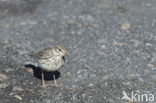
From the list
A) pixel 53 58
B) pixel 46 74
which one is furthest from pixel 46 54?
pixel 46 74

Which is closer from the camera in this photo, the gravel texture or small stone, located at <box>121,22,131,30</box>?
the gravel texture

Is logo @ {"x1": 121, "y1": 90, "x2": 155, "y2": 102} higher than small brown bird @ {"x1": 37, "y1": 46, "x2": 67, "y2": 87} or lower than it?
lower

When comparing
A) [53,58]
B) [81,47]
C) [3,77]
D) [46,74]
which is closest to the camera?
[53,58]

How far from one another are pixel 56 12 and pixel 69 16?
86 cm

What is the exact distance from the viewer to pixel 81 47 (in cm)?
1343

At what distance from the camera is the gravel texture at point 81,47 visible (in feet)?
34.5

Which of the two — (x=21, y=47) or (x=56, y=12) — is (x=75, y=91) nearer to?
(x=21, y=47)

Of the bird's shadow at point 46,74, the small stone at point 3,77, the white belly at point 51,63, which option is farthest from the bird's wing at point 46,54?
the small stone at point 3,77

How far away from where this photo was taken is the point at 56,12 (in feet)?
53.7

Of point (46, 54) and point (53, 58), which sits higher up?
point (46, 54)

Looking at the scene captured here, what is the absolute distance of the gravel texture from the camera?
10508mm

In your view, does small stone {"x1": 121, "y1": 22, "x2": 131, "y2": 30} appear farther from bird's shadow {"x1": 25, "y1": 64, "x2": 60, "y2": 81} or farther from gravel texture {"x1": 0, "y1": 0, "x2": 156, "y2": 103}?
bird's shadow {"x1": 25, "y1": 64, "x2": 60, "y2": 81}

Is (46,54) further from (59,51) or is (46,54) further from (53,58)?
(59,51)

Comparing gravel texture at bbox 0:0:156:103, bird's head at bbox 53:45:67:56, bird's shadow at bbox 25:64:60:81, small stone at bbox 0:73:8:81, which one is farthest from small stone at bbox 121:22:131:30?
small stone at bbox 0:73:8:81
